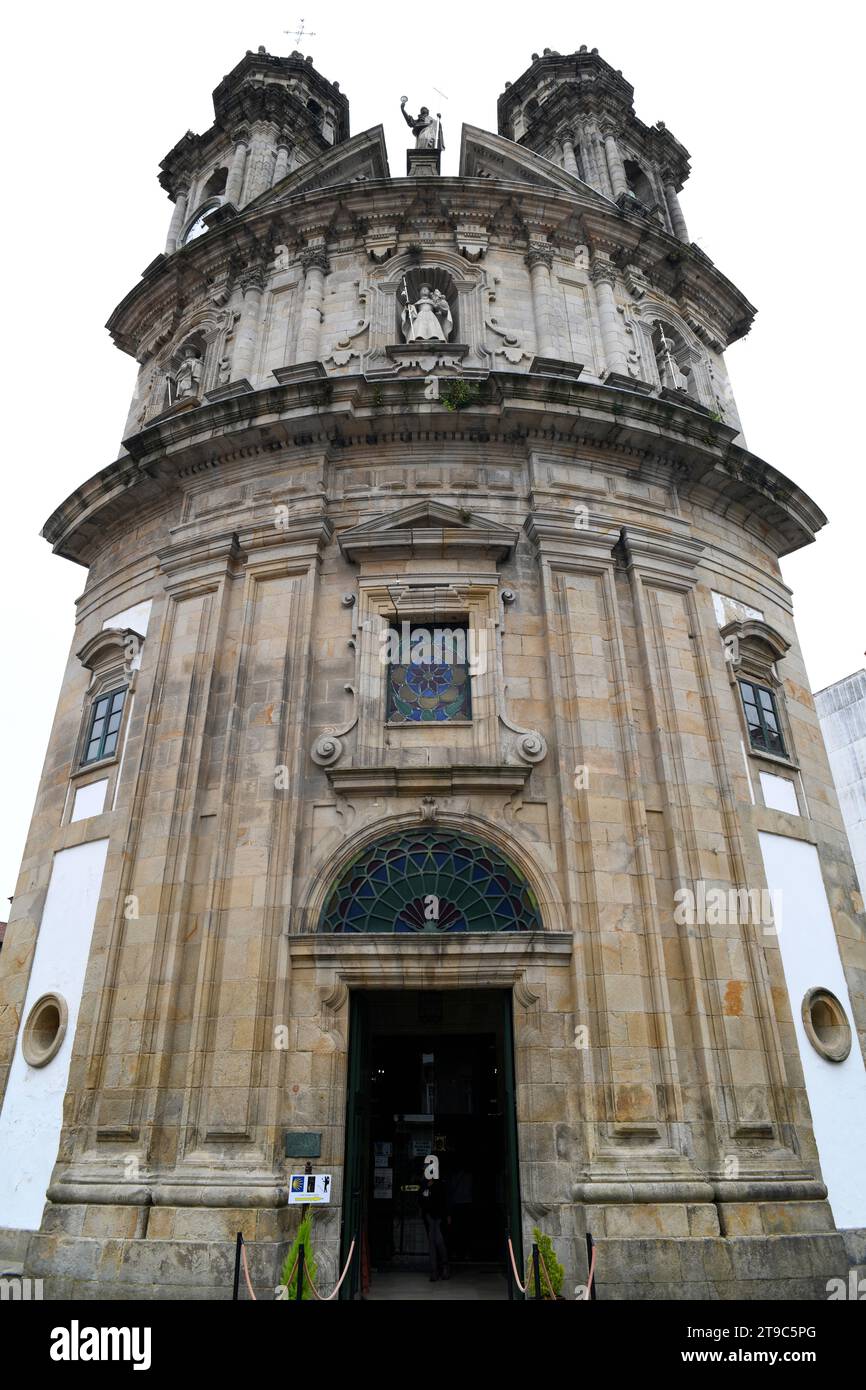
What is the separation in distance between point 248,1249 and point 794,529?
15454 millimetres

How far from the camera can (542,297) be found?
18141mm

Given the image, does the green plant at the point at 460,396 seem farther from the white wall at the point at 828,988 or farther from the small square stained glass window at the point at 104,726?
the white wall at the point at 828,988

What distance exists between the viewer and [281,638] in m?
14.1

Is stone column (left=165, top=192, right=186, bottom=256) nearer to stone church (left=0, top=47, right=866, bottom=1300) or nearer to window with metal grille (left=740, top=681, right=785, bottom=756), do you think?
stone church (left=0, top=47, right=866, bottom=1300)

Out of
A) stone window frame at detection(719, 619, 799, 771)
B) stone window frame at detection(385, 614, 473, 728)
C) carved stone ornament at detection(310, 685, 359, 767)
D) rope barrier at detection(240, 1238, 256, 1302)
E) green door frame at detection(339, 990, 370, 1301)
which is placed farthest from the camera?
stone window frame at detection(719, 619, 799, 771)

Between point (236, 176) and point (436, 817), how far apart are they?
2082 centimetres

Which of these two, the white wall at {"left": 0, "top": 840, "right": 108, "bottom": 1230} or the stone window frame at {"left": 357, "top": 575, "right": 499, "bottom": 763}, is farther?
the stone window frame at {"left": 357, "top": 575, "right": 499, "bottom": 763}

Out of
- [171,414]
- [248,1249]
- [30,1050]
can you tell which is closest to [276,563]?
[171,414]

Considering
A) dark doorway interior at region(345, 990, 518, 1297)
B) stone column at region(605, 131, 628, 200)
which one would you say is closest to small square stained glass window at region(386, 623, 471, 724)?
dark doorway interior at region(345, 990, 518, 1297)

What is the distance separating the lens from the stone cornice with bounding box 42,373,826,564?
15117 millimetres

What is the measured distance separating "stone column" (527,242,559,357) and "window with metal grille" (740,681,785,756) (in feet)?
24.6

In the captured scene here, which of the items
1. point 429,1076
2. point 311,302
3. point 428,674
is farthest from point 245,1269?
point 311,302

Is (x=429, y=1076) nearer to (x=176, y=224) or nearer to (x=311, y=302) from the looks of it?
(x=311, y=302)
